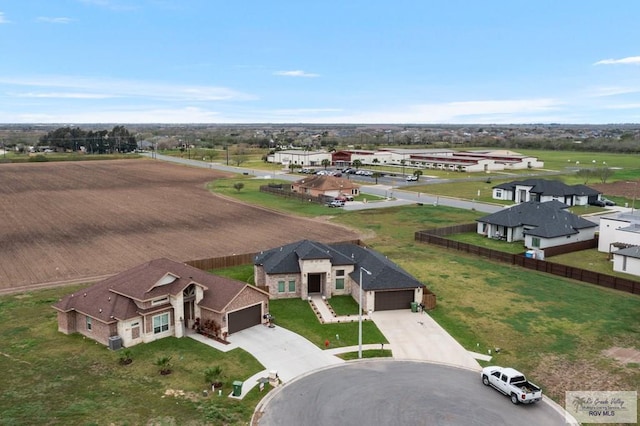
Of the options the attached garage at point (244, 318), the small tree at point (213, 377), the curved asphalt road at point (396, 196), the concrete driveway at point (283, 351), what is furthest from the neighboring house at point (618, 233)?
the small tree at point (213, 377)

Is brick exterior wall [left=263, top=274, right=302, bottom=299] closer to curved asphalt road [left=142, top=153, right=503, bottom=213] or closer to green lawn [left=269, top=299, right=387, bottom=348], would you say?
green lawn [left=269, top=299, right=387, bottom=348]

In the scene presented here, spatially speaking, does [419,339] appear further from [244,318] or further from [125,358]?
[125,358]

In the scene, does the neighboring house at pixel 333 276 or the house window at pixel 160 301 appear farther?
the neighboring house at pixel 333 276

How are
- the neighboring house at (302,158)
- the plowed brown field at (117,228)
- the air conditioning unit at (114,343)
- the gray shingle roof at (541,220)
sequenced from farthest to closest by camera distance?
1. the neighboring house at (302,158)
2. the gray shingle roof at (541,220)
3. the plowed brown field at (117,228)
4. the air conditioning unit at (114,343)

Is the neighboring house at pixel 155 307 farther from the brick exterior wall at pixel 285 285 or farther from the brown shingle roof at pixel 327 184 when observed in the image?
the brown shingle roof at pixel 327 184

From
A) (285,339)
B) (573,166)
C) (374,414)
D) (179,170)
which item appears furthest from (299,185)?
(573,166)

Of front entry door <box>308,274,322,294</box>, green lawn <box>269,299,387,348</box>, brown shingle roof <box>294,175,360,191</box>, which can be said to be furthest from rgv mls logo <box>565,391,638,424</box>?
brown shingle roof <box>294,175,360,191</box>

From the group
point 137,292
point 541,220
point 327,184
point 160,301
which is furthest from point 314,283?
point 327,184
